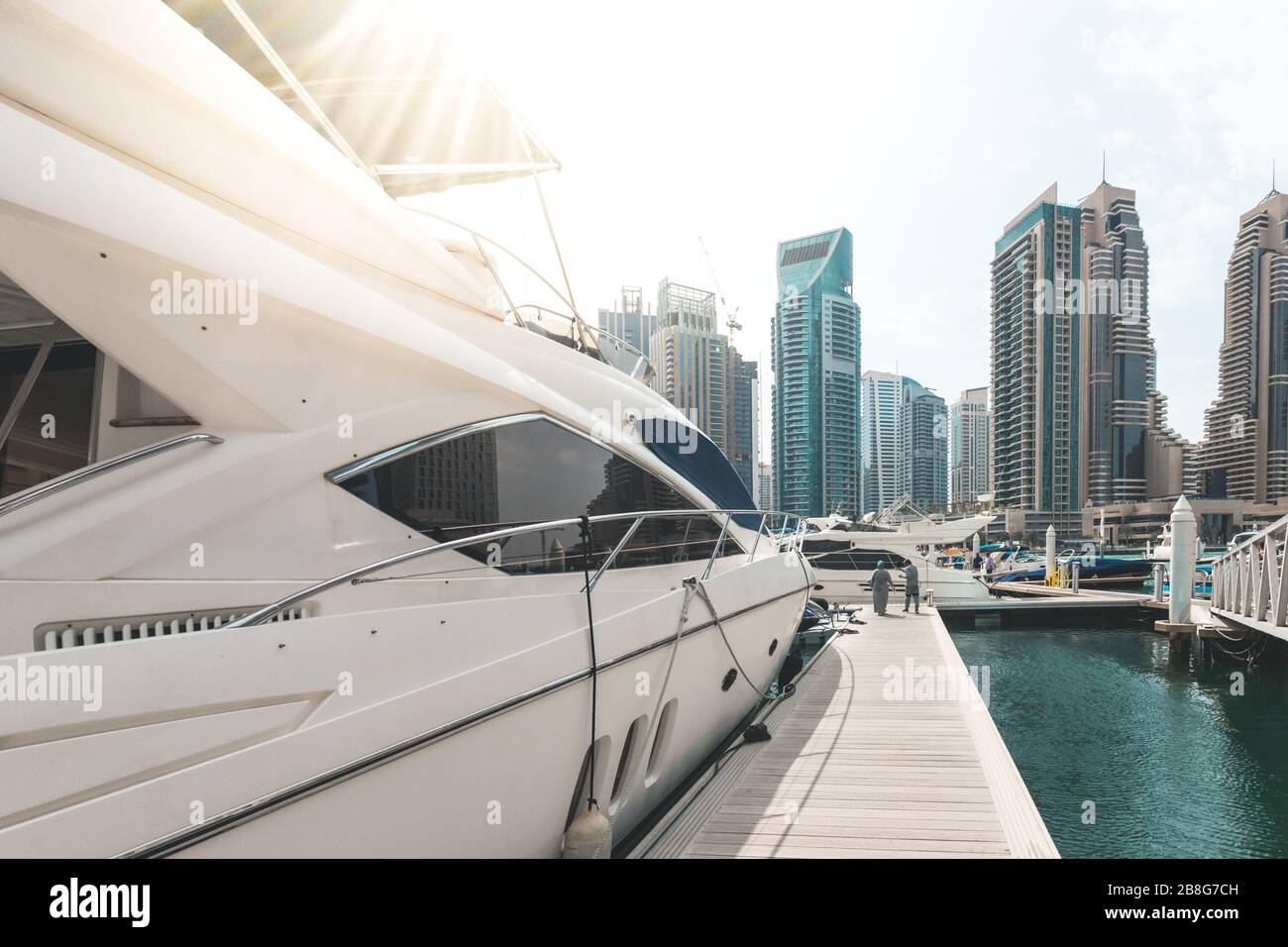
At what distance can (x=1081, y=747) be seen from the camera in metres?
7.80

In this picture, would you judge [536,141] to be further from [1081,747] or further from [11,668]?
[1081,747]

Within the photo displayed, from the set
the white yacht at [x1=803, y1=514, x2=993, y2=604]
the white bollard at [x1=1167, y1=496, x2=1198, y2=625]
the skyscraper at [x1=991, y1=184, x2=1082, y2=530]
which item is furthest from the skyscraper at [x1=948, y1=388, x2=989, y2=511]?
the white bollard at [x1=1167, y1=496, x2=1198, y2=625]

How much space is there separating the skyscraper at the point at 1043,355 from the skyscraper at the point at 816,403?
16.2 m

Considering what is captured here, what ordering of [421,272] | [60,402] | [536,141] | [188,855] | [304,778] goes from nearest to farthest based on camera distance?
[188,855]
[304,778]
[60,402]
[421,272]
[536,141]

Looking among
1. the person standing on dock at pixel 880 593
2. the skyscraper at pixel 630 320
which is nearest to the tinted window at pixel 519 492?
the person standing on dock at pixel 880 593

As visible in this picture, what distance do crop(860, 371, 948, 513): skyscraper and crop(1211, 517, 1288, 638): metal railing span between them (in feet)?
256

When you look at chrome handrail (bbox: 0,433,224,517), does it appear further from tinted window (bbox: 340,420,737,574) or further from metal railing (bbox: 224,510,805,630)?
metal railing (bbox: 224,510,805,630)

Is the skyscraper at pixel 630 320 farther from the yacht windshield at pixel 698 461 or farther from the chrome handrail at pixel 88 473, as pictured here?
the chrome handrail at pixel 88 473

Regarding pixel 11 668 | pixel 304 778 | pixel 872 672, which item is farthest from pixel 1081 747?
pixel 11 668

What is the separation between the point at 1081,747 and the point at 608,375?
825cm
